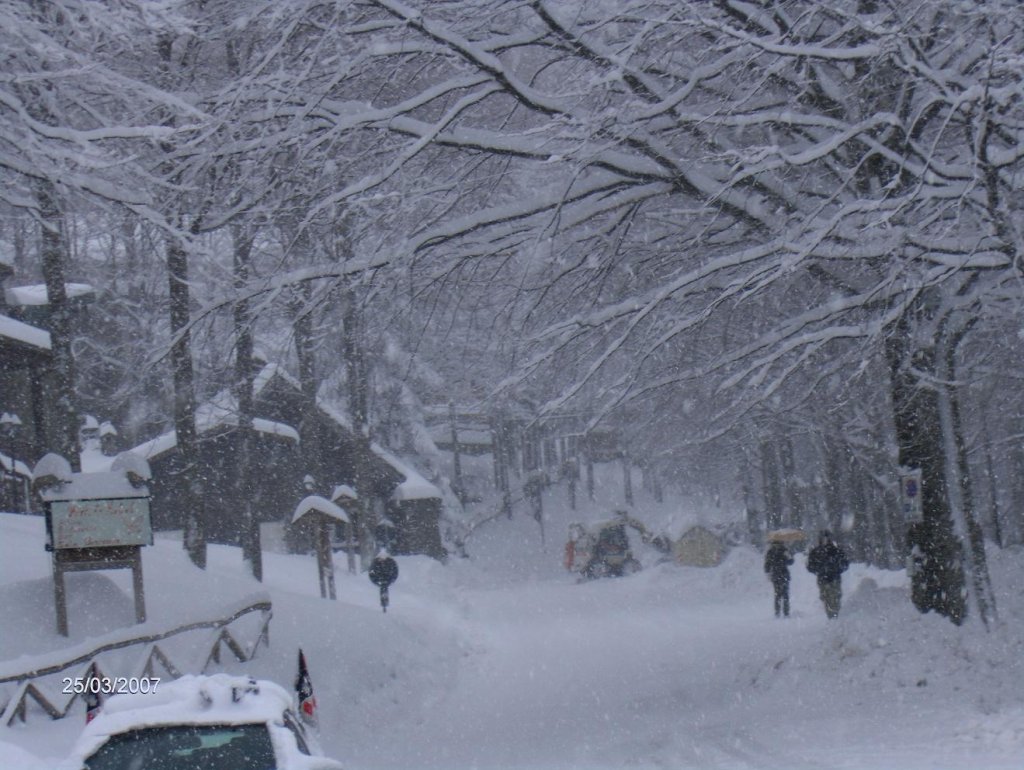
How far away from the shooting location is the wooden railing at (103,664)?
355 inches

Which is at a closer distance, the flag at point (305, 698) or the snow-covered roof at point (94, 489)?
the flag at point (305, 698)

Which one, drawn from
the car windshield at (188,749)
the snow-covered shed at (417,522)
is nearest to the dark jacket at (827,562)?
the car windshield at (188,749)

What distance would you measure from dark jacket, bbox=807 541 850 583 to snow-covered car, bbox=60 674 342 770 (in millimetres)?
17967

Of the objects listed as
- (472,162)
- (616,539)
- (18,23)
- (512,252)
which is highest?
(18,23)

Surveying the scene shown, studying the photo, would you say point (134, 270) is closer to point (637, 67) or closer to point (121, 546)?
point (121, 546)

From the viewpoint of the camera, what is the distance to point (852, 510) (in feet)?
131

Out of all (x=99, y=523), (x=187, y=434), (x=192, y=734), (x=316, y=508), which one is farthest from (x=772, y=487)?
(x=192, y=734)

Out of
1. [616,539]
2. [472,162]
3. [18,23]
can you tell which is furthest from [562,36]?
[616,539]

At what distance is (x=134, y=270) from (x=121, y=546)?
14443mm

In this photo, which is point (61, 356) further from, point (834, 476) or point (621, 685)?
point (834, 476)

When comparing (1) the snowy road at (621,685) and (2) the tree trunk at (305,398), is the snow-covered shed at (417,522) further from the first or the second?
(1) the snowy road at (621,685)

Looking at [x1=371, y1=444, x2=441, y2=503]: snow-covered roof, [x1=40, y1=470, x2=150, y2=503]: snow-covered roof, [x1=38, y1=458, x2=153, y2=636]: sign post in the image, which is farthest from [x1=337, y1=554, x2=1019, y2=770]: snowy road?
[x1=371, y1=444, x2=441, y2=503]: snow-covered roof

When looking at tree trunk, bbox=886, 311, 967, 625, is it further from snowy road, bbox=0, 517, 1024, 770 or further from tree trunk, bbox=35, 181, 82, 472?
tree trunk, bbox=35, 181, 82, 472

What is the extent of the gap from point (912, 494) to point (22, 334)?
16.1 m
